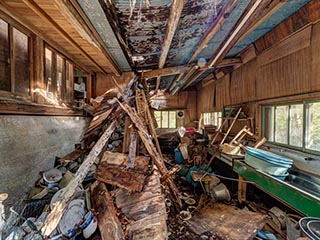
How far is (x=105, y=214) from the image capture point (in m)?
2.72

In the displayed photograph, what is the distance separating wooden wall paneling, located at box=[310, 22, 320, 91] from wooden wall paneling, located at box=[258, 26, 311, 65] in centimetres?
9

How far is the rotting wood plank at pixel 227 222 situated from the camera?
2.84 metres

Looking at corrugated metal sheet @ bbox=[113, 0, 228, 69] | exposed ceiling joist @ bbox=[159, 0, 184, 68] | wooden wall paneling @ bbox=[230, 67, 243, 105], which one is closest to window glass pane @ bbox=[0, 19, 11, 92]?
corrugated metal sheet @ bbox=[113, 0, 228, 69]

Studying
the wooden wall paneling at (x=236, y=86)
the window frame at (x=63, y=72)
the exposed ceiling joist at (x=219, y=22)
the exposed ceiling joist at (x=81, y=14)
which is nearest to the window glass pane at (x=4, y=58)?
the window frame at (x=63, y=72)

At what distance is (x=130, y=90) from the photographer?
4.98 m

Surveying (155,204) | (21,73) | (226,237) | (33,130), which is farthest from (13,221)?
(226,237)

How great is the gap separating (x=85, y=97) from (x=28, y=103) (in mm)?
2625

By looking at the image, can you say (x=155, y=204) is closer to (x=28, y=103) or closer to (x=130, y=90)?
(x=28, y=103)

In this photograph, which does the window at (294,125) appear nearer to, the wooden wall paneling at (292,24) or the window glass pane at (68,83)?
the wooden wall paneling at (292,24)

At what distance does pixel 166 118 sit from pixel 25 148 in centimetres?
863

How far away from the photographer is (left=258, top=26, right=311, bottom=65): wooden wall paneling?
9.81 feet

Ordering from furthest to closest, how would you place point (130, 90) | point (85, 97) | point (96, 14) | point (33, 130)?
point (85, 97), point (130, 90), point (33, 130), point (96, 14)

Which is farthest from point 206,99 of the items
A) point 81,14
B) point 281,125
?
point 81,14

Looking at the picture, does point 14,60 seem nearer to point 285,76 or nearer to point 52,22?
point 52,22
